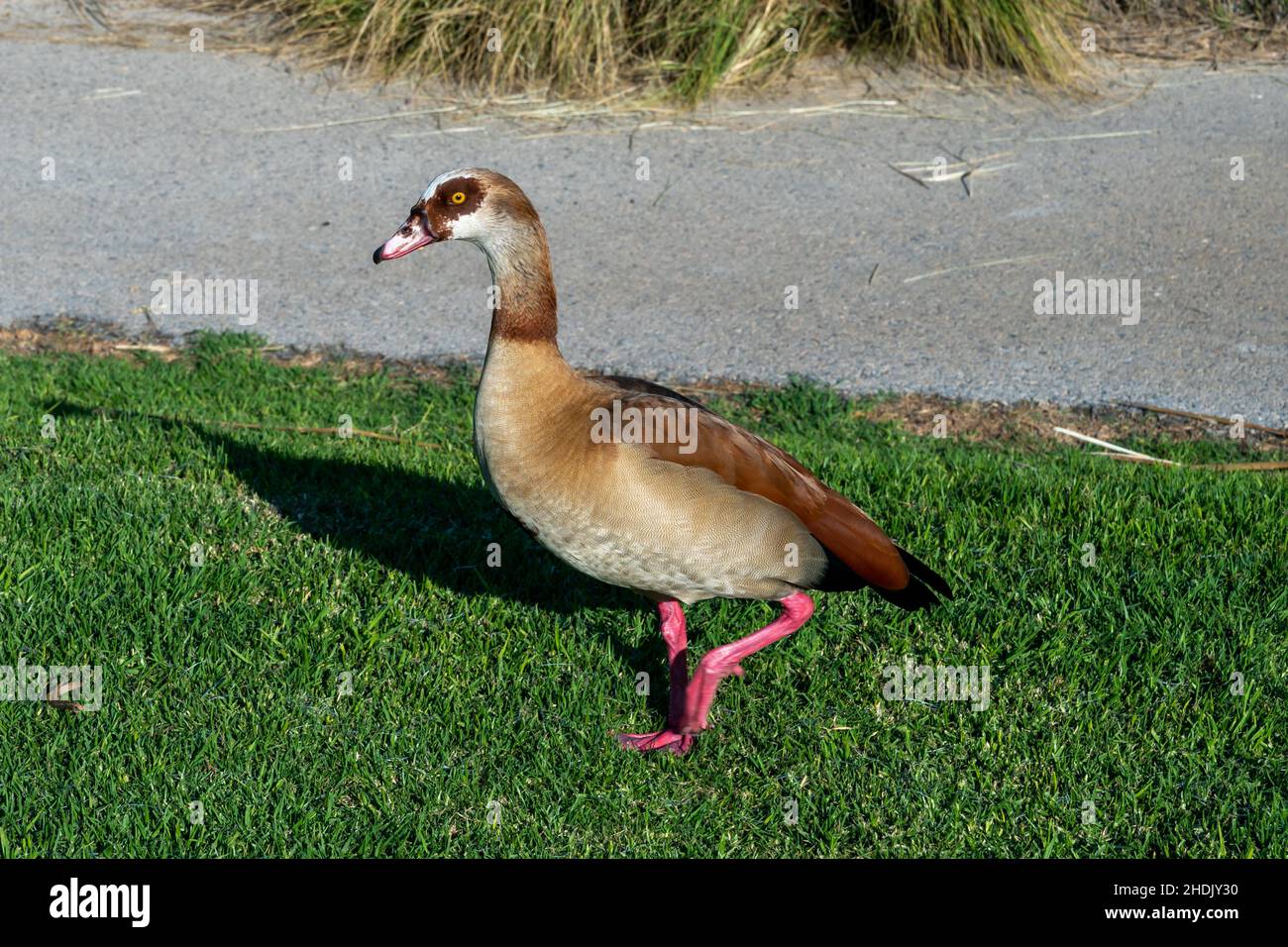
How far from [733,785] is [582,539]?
0.78 metres

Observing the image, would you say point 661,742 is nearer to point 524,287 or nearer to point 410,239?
point 524,287

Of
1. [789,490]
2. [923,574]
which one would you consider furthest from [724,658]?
[923,574]

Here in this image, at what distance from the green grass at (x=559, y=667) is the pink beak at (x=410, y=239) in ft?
3.86

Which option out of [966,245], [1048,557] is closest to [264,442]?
[1048,557]

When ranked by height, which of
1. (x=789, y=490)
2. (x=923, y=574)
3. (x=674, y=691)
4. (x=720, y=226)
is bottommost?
(x=674, y=691)

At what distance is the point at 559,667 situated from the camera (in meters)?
4.31

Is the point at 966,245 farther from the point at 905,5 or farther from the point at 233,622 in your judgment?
the point at 233,622

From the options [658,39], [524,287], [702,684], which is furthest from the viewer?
[658,39]

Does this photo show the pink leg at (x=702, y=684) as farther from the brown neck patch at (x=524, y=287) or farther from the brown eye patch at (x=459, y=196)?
the brown eye patch at (x=459, y=196)

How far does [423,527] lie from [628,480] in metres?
1.53

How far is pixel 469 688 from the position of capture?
164 inches

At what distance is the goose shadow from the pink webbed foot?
252 mm

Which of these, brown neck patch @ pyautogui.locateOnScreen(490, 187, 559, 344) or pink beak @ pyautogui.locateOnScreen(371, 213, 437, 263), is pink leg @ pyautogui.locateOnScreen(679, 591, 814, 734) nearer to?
brown neck patch @ pyautogui.locateOnScreen(490, 187, 559, 344)

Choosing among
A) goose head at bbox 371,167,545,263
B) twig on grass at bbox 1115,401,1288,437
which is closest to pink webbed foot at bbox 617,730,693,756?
goose head at bbox 371,167,545,263
